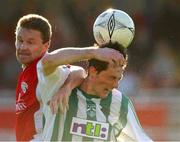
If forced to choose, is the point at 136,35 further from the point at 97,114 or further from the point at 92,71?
the point at 92,71

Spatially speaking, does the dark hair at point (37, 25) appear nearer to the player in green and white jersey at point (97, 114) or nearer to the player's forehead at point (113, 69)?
the player in green and white jersey at point (97, 114)

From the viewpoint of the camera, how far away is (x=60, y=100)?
18.4ft

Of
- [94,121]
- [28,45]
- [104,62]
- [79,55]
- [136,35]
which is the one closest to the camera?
[79,55]

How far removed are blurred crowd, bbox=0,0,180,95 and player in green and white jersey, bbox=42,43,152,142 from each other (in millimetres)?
5452

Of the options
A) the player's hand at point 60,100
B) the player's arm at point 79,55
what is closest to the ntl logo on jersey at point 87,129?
the player's hand at point 60,100

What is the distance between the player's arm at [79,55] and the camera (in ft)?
17.3

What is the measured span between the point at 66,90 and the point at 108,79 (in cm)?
31

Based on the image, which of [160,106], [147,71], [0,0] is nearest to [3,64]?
[0,0]

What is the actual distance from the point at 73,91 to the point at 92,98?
0.48ft

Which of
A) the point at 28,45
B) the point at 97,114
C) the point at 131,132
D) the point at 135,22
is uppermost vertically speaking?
the point at 135,22

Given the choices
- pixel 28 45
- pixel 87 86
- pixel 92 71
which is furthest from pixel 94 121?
pixel 28 45

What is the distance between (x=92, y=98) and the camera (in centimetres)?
579

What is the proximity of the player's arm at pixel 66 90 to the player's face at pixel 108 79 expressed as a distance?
0.46 ft

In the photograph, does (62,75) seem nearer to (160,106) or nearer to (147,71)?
(160,106)
